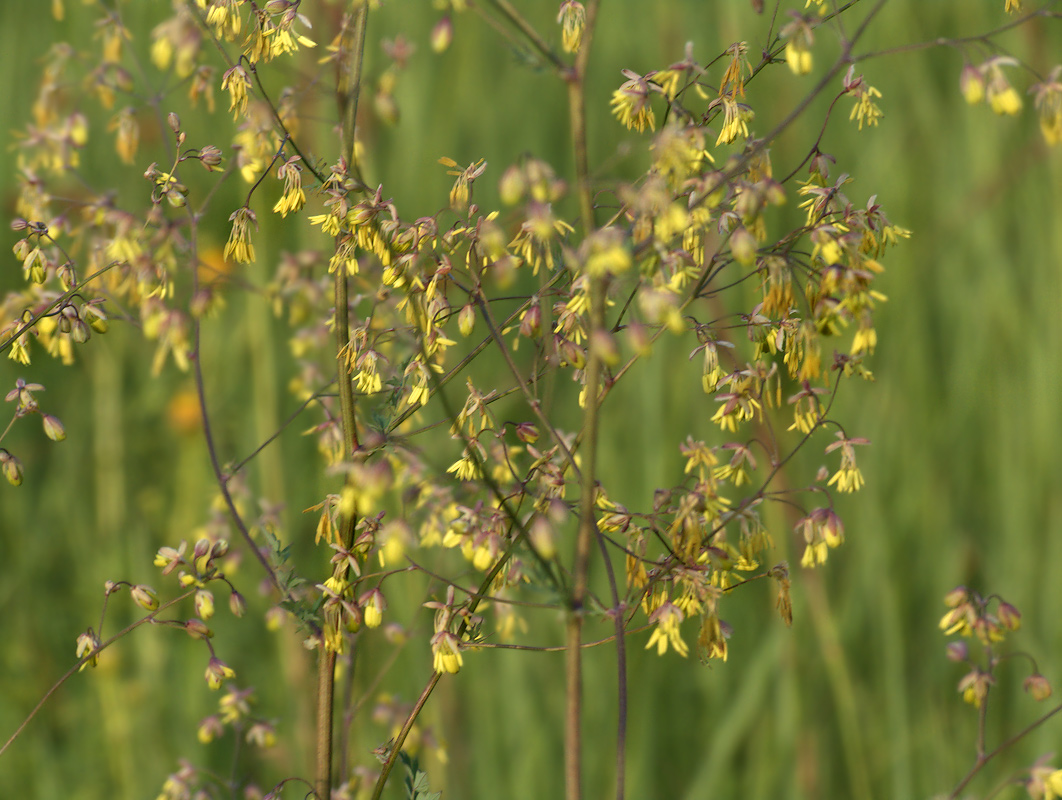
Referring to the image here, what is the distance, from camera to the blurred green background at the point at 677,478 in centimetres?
→ 279

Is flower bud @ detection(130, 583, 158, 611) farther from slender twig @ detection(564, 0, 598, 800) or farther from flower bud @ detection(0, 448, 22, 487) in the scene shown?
slender twig @ detection(564, 0, 598, 800)

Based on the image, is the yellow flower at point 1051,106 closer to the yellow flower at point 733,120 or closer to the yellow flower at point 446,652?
the yellow flower at point 733,120

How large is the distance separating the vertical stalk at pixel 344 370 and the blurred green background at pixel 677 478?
1290mm

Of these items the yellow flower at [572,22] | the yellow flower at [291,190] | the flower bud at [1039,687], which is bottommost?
the flower bud at [1039,687]

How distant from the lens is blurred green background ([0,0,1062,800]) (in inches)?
110

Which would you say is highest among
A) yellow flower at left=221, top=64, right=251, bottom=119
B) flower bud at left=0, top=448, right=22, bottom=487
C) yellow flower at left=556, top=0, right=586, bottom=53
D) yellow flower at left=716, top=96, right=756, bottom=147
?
yellow flower at left=556, top=0, right=586, bottom=53

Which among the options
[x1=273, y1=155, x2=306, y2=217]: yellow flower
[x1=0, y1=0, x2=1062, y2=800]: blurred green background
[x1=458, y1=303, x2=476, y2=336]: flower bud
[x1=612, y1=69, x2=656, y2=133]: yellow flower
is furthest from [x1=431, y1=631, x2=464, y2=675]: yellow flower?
[x1=0, y1=0, x2=1062, y2=800]: blurred green background

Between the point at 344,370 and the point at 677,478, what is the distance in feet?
6.02

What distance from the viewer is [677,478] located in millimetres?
3092

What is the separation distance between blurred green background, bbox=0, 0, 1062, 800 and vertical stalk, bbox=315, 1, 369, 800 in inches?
50.8

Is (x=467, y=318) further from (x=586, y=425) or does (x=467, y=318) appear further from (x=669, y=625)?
(x=669, y=625)

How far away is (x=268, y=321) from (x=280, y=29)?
1808 mm

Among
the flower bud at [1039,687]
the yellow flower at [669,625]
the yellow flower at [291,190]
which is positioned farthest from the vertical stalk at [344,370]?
the flower bud at [1039,687]

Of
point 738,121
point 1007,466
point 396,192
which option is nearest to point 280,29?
point 738,121
